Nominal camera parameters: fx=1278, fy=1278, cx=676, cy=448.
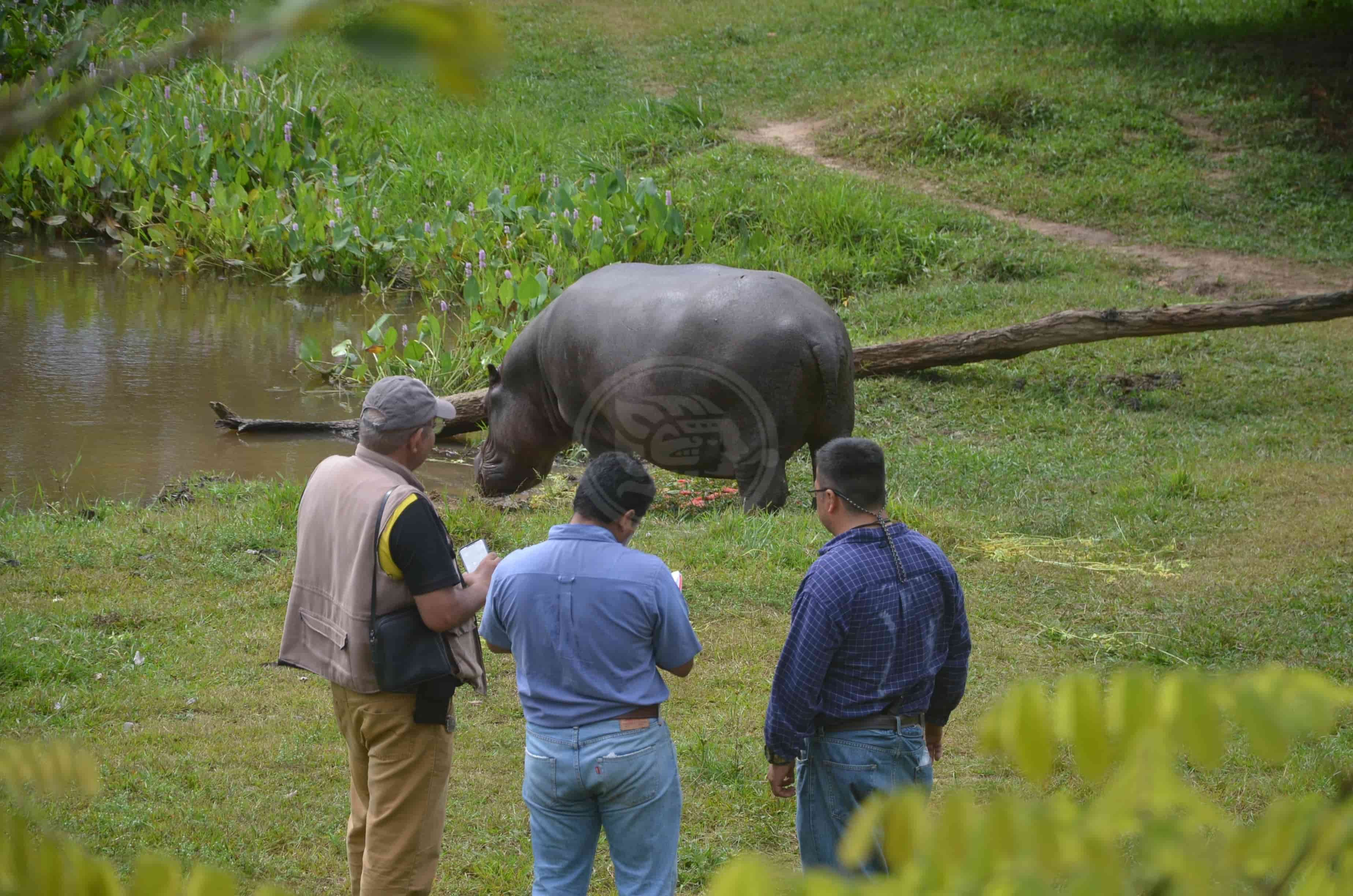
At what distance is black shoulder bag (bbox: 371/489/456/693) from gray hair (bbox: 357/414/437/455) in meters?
0.22

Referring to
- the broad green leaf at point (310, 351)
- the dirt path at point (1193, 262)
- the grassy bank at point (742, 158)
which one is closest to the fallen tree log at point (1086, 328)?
the grassy bank at point (742, 158)

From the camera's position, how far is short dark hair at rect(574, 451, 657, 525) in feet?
11.4

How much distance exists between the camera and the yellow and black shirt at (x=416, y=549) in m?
3.49

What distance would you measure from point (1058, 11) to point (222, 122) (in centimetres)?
1452

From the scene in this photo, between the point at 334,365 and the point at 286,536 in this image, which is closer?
the point at 286,536

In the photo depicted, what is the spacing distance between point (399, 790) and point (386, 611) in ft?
1.69

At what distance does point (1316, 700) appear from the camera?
1.17 metres

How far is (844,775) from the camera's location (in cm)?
354

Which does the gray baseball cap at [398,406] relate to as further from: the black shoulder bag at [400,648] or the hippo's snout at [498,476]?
the hippo's snout at [498,476]

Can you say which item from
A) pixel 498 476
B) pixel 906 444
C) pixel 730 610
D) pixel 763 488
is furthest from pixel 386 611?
pixel 906 444

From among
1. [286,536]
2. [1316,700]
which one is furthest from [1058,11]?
[1316,700]

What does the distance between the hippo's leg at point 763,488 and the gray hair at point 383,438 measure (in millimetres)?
4158

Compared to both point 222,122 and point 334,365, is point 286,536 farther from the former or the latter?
point 222,122

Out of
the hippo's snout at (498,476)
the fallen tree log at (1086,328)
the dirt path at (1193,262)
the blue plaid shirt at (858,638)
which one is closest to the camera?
the blue plaid shirt at (858,638)
